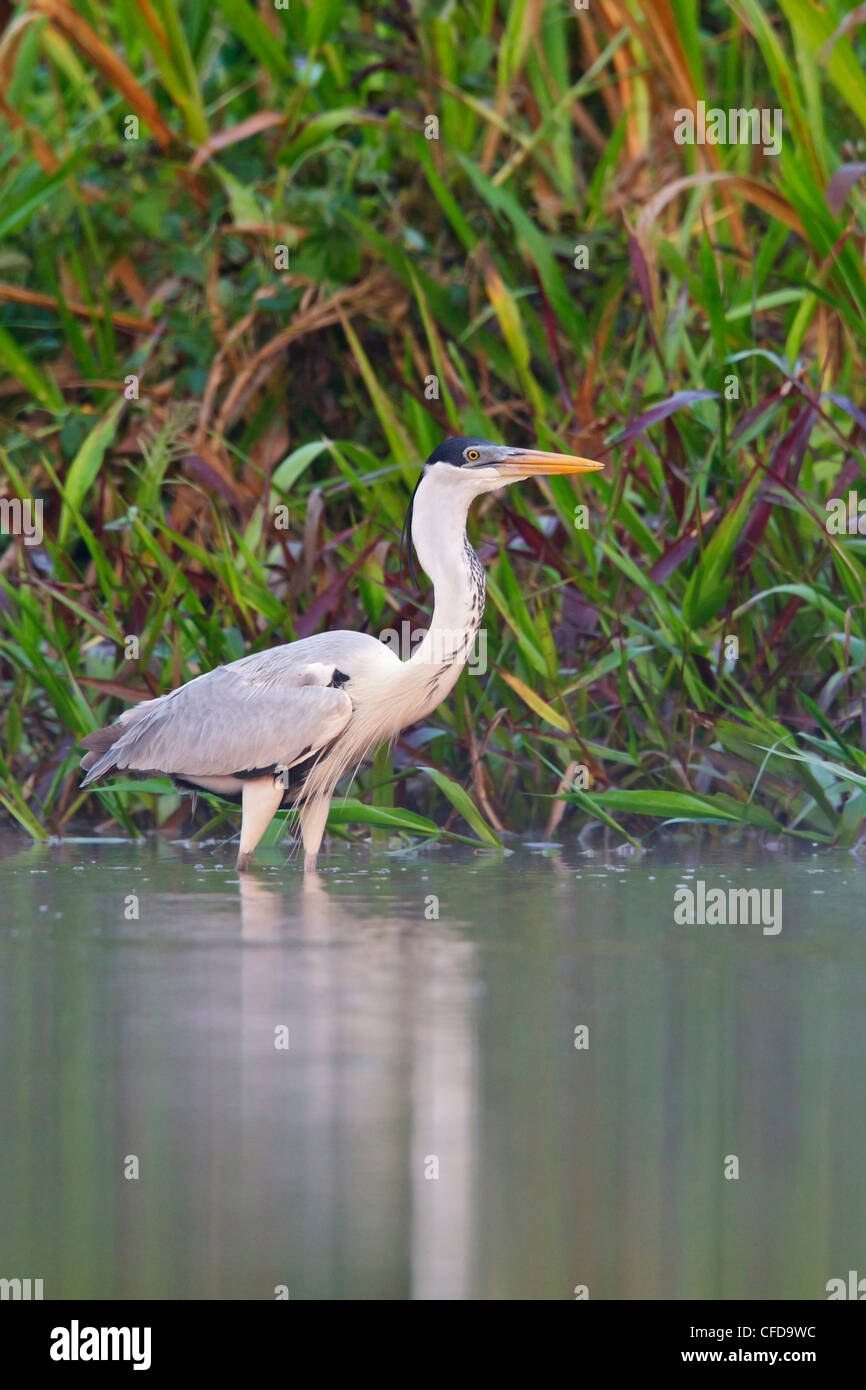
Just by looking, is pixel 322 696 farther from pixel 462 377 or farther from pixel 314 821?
pixel 462 377

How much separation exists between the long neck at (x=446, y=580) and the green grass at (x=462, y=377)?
31 centimetres

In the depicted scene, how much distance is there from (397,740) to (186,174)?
10.2 ft

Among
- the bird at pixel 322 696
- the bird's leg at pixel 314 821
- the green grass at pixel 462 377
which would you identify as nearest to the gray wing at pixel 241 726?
the bird at pixel 322 696

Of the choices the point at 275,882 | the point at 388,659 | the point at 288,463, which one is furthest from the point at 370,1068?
the point at 288,463

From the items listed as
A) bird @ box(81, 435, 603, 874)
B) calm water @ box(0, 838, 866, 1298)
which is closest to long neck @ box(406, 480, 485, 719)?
bird @ box(81, 435, 603, 874)

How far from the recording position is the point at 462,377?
745cm

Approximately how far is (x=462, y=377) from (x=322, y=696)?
230 cm

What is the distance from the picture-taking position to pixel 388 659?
18.6ft

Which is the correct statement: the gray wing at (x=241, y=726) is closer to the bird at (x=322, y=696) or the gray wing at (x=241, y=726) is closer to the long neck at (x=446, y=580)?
the bird at (x=322, y=696)

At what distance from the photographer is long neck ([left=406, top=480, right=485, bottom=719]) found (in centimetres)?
559

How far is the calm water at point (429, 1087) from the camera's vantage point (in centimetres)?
272

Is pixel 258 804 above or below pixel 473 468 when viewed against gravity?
below

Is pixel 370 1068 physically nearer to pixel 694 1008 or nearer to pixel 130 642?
pixel 694 1008

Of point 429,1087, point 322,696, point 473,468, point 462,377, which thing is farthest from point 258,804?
point 462,377
